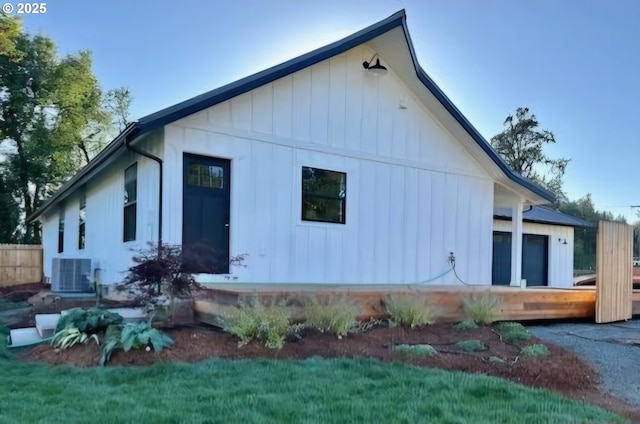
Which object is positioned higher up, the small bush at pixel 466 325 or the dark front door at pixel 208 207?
the dark front door at pixel 208 207

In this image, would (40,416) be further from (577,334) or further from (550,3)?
(550,3)

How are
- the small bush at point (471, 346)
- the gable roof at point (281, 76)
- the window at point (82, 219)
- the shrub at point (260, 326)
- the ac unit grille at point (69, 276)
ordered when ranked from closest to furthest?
the shrub at point (260, 326) < the small bush at point (471, 346) < the gable roof at point (281, 76) < the ac unit grille at point (69, 276) < the window at point (82, 219)

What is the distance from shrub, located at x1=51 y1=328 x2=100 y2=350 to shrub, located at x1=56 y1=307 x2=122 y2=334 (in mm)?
54

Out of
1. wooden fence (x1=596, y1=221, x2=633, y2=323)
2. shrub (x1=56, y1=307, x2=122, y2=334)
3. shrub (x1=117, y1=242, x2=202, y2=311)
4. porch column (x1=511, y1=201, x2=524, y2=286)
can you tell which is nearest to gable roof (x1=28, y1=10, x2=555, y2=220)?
porch column (x1=511, y1=201, x2=524, y2=286)

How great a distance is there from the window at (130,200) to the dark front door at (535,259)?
460 inches

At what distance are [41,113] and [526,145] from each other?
86.4 ft

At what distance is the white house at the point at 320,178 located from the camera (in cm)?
764

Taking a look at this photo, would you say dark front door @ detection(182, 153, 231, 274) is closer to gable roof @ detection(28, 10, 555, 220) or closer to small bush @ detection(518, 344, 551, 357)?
gable roof @ detection(28, 10, 555, 220)

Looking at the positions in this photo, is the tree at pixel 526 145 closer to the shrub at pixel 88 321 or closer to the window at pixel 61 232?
the window at pixel 61 232

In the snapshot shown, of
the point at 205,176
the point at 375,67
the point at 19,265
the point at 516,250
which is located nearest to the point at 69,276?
the point at 205,176

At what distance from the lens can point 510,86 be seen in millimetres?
18062

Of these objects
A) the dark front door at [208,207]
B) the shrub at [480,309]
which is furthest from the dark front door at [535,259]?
the dark front door at [208,207]

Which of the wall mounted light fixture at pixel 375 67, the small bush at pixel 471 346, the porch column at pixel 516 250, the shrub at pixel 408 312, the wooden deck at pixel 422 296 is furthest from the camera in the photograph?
the porch column at pixel 516 250

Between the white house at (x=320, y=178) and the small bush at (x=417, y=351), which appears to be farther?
the white house at (x=320, y=178)
